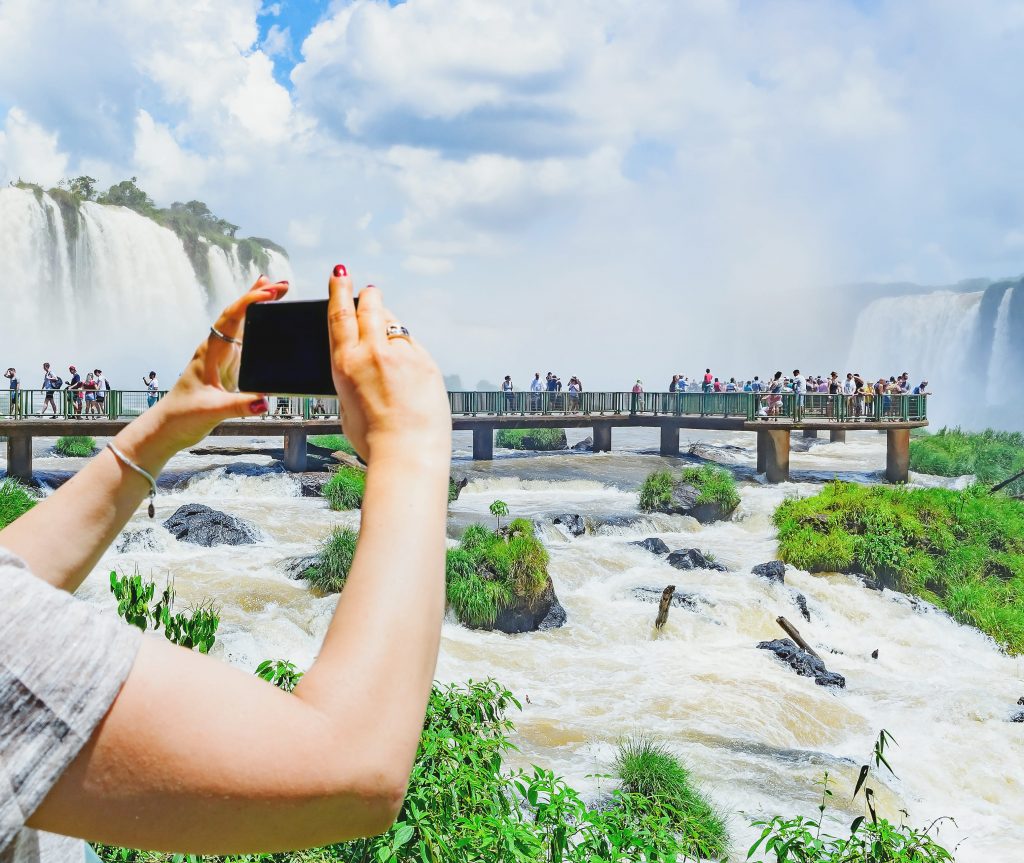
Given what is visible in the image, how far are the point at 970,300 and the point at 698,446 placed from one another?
42.8 m

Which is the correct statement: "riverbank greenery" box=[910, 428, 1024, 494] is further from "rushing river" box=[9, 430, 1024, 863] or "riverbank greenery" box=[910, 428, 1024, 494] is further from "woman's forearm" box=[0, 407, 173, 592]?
"woman's forearm" box=[0, 407, 173, 592]

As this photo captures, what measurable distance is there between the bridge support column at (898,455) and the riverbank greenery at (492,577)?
1908cm

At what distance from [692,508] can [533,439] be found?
15443mm

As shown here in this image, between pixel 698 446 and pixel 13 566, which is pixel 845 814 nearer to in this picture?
pixel 13 566

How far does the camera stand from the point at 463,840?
3793 millimetres

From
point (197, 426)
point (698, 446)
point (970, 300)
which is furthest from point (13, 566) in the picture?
point (970, 300)

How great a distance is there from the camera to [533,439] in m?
37.7

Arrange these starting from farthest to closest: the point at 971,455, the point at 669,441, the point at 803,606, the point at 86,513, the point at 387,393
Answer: the point at 669,441, the point at 971,455, the point at 803,606, the point at 86,513, the point at 387,393

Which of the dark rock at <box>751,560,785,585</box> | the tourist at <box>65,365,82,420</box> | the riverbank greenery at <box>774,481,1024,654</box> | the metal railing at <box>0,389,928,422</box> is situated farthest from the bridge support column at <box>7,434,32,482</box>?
the riverbank greenery at <box>774,481,1024,654</box>

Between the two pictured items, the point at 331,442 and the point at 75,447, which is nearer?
the point at 75,447

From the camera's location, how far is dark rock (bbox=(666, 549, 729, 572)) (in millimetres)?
17062

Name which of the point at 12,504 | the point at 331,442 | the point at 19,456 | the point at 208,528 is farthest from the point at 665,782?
the point at 331,442

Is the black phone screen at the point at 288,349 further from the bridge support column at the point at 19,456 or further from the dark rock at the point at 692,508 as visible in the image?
the bridge support column at the point at 19,456

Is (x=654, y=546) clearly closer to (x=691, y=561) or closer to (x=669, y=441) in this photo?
(x=691, y=561)
